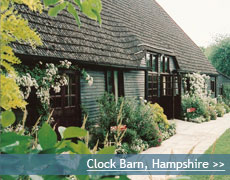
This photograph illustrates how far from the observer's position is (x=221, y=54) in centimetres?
2980

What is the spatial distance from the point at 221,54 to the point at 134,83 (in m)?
22.1

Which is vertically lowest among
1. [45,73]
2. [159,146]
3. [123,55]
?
[159,146]

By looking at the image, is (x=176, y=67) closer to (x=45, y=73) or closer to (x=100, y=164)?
(x=45, y=73)

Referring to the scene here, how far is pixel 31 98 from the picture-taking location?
6676mm

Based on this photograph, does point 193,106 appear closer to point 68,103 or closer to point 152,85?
point 152,85

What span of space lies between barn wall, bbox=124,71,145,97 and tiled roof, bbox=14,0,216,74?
0.91 metres

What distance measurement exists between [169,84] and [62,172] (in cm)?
1430

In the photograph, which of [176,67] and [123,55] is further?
[176,67]

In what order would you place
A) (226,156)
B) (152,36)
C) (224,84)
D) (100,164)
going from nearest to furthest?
(100,164), (226,156), (152,36), (224,84)

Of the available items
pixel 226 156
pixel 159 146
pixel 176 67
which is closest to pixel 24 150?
pixel 226 156

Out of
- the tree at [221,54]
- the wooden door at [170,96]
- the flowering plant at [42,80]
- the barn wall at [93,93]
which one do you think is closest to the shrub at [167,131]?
the barn wall at [93,93]

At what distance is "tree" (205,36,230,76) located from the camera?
2952cm

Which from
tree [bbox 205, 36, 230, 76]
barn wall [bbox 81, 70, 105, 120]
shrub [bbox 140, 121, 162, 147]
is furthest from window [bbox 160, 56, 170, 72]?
tree [bbox 205, 36, 230, 76]

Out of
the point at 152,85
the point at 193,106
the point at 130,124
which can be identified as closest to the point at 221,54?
the point at 193,106
